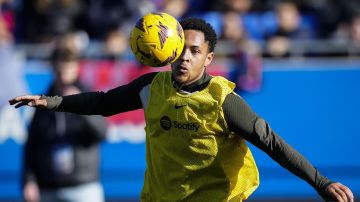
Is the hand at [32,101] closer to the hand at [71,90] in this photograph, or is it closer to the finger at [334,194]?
the finger at [334,194]

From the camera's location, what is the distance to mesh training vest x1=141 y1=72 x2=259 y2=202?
5625mm

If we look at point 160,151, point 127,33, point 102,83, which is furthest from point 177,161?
point 127,33

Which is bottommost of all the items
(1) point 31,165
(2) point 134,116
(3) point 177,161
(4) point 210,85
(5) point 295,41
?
(3) point 177,161

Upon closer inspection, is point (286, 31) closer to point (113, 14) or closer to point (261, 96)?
point (261, 96)

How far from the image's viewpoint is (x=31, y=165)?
8461 mm

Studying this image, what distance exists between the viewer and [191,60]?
566cm

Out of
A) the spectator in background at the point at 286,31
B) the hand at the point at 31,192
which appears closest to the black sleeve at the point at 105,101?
the hand at the point at 31,192

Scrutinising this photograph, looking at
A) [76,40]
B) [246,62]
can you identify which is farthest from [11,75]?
[246,62]

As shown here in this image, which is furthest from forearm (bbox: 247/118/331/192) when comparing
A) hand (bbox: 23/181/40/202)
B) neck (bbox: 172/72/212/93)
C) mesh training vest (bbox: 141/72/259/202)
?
hand (bbox: 23/181/40/202)

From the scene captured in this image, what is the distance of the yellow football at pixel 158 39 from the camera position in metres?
5.50

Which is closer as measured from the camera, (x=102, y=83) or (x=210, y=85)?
(x=210, y=85)

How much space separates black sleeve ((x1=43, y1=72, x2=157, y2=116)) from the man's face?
1.06ft

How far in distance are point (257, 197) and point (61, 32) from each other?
11.7 feet

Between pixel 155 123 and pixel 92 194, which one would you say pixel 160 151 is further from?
pixel 92 194
